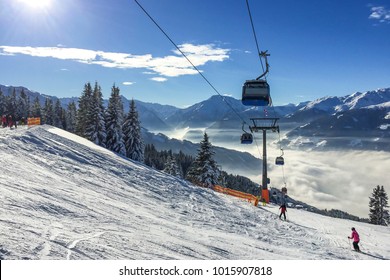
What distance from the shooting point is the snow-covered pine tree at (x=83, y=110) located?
57.8 metres

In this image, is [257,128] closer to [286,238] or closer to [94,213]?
[286,238]

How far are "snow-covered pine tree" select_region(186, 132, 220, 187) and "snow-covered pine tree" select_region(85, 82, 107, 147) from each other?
15.4m

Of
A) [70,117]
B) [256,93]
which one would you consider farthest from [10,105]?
[256,93]

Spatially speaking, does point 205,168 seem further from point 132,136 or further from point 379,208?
point 379,208

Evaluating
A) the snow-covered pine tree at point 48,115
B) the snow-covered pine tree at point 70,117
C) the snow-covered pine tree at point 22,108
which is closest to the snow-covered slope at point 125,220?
the snow-covered pine tree at point 48,115

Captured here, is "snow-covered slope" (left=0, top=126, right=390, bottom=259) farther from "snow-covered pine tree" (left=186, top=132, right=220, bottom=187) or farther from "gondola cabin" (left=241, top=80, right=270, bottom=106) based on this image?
"snow-covered pine tree" (left=186, top=132, right=220, bottom=187)

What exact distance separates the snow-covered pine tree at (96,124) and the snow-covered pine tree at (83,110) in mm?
1449

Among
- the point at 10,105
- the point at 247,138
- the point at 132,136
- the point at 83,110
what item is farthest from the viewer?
the point at 10,105

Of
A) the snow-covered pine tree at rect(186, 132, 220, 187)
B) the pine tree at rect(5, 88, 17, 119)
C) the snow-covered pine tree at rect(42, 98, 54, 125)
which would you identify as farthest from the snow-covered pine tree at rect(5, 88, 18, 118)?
the snow-covered pine tree at rect(186, 132, 220, 187)

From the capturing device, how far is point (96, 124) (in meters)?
52.8

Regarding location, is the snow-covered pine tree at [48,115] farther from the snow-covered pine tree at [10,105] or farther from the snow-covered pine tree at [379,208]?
the snow-covered pine tree at [379,208]

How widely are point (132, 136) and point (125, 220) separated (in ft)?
133

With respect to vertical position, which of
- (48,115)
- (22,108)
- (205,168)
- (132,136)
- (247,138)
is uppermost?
(22,108)

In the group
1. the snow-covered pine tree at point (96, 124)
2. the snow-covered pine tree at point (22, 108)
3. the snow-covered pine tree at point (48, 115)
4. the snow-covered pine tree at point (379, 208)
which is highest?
the snow-covered pine tree at point (22, 108)
